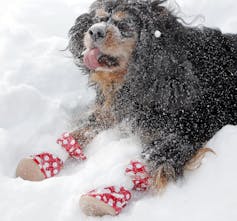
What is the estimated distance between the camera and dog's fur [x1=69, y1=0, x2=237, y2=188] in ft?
11.2

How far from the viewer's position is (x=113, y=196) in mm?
2996

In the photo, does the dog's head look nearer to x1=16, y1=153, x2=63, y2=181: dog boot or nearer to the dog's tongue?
the dog's tongue

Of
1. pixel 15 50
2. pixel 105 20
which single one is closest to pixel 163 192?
pixel 105 20

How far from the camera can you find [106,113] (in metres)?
4.05

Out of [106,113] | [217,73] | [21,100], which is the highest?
[217,73]

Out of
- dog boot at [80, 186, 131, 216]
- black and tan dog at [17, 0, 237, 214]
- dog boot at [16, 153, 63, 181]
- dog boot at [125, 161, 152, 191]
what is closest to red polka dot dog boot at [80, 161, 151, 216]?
dog boot at [80, 186, 131, 216]

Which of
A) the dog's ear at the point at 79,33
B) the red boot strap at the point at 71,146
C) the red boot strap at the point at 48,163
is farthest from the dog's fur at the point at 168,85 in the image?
the red boot strap at the point at 48,163

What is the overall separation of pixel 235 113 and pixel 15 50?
2522 millimetres

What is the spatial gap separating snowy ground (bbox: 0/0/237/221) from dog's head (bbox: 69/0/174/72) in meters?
0.65

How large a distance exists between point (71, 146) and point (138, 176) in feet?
2.32

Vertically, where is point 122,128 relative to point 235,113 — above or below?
below

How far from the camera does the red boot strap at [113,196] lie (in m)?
2.95

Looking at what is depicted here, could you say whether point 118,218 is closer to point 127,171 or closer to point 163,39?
point 127,171

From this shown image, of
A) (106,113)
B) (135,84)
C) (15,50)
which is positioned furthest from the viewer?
(15,50)
